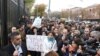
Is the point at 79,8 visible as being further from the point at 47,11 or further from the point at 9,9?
the point at 9,9

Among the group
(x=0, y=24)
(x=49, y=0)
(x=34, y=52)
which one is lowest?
(x=34, y=52)

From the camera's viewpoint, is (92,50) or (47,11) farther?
(47,11)

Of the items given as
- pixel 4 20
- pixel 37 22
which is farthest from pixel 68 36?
pixel 4 20

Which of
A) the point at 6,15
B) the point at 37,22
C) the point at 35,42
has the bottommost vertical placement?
the point at 35,42

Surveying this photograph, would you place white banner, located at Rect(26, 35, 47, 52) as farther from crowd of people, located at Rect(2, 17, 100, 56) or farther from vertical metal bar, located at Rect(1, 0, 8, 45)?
vertical metal bar, located at Rect(1, 0, 8, 45)

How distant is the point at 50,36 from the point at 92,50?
2.70 ft

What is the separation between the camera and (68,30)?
6.99 metres

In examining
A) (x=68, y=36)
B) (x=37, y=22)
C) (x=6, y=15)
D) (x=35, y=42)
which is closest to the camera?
(x=35, y=42)

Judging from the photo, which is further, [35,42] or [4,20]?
[4,20]

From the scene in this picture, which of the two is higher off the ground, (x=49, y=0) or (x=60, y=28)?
(x=49, y=0)

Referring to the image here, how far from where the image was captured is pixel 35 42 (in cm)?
633

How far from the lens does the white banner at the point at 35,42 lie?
246 inches

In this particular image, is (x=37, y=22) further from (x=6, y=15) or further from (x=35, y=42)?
(x=35, y=42)

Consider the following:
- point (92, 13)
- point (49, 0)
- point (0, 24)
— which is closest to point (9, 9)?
point (0, 24)
